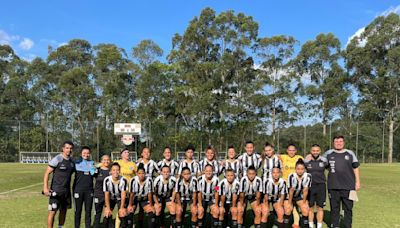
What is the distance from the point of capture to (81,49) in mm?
43625

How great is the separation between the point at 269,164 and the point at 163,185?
6.76 feet

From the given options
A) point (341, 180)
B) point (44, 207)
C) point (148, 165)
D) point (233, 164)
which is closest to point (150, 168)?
point (148, 165)

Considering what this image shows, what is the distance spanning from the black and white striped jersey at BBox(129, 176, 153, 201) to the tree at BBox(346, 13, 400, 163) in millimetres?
33229

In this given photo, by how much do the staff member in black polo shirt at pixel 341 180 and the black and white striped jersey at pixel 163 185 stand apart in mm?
2752

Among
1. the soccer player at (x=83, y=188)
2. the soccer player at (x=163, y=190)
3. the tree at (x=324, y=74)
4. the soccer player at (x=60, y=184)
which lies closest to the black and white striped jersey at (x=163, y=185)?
the soccer player at (x=163, y=190)

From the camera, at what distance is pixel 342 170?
267 inches

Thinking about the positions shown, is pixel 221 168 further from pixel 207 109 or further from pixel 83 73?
pixel 83 73

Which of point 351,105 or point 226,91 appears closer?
point 226,91

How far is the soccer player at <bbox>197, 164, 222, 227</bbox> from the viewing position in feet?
22.7

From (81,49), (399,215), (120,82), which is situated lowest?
(399,215)

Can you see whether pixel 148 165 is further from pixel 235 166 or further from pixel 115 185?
pixel 235 166

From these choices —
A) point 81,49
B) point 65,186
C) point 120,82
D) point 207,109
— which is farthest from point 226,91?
point 65,186

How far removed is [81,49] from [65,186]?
3938 centimetres

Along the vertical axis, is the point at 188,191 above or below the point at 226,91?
below
